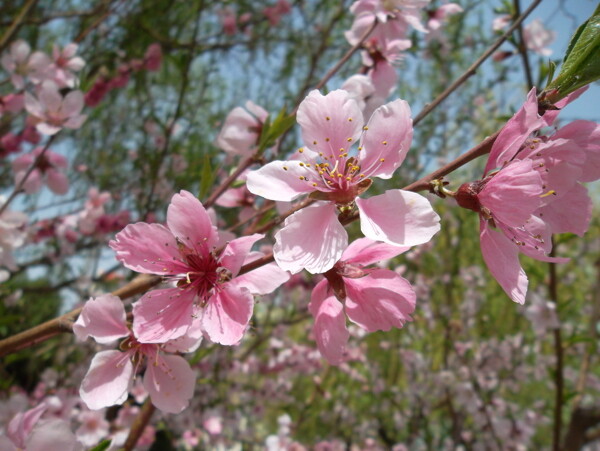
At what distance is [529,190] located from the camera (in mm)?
576

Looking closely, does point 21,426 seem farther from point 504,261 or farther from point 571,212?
point 571,212

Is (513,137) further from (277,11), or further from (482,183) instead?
(277,11)

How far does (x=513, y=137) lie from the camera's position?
60 cm

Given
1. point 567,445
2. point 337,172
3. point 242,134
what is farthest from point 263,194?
point 567,445

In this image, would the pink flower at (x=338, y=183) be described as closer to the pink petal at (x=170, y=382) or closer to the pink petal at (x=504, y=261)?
the pink petal at (x=504, y=261)

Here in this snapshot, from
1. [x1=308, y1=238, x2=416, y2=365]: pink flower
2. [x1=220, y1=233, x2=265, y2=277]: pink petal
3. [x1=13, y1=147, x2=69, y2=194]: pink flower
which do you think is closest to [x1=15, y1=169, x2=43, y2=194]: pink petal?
[x1=13, y1=147, x2=69, y2=194]: pink flower

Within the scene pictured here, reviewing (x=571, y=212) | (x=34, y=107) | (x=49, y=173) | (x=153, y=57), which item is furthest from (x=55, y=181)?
(x=571, y=212)

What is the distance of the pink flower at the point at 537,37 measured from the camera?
7.45ft

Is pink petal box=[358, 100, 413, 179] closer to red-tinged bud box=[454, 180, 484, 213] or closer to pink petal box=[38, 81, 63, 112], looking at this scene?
red-tinged bud box=[454, 180, 484, 213]

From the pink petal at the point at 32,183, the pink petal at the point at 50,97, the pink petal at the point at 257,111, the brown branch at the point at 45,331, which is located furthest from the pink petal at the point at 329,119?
the pink petal at the point at 32,183

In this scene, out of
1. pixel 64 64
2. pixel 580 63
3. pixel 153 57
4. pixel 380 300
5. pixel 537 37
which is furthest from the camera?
pixel 153 57

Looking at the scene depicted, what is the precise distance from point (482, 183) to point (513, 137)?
0.08 m

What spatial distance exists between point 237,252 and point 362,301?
0.68ft

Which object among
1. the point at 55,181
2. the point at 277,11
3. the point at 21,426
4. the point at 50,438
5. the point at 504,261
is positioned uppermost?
the point at 504,261
